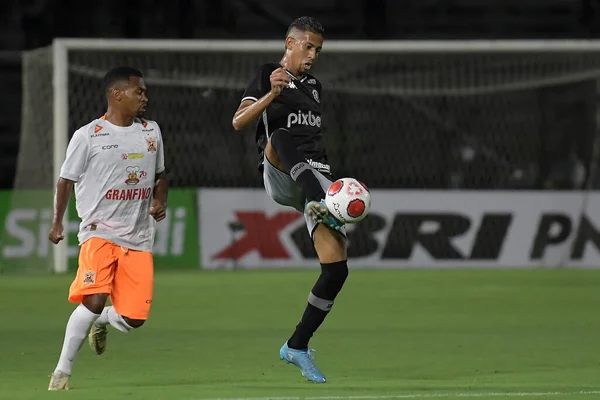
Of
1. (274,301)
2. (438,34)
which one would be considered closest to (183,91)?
(274,301)

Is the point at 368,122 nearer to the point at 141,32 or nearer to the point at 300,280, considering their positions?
the point at 300,280

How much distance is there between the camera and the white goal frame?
1580cm

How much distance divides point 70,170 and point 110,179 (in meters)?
0.22

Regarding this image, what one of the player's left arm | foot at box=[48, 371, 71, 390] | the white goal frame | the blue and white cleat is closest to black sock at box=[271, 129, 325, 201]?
the player's left arm

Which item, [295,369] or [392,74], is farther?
[392,74]

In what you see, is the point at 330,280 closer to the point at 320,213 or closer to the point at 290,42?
the point at 320,213

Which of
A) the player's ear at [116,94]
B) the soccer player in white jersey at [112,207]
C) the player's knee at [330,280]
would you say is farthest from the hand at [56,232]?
the player's knee at [330,280]

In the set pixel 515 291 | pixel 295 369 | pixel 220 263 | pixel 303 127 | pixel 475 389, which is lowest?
pixel 220 263

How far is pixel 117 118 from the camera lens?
7.25 metres

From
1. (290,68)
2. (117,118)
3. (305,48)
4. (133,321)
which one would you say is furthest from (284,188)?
(133,321)

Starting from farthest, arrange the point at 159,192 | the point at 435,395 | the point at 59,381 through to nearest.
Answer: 1. the point at 159,192
2. the point at 59,381
3. the point at 435,395

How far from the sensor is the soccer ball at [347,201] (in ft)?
23.1

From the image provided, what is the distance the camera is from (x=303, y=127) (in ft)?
24.6

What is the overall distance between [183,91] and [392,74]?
271 cm
